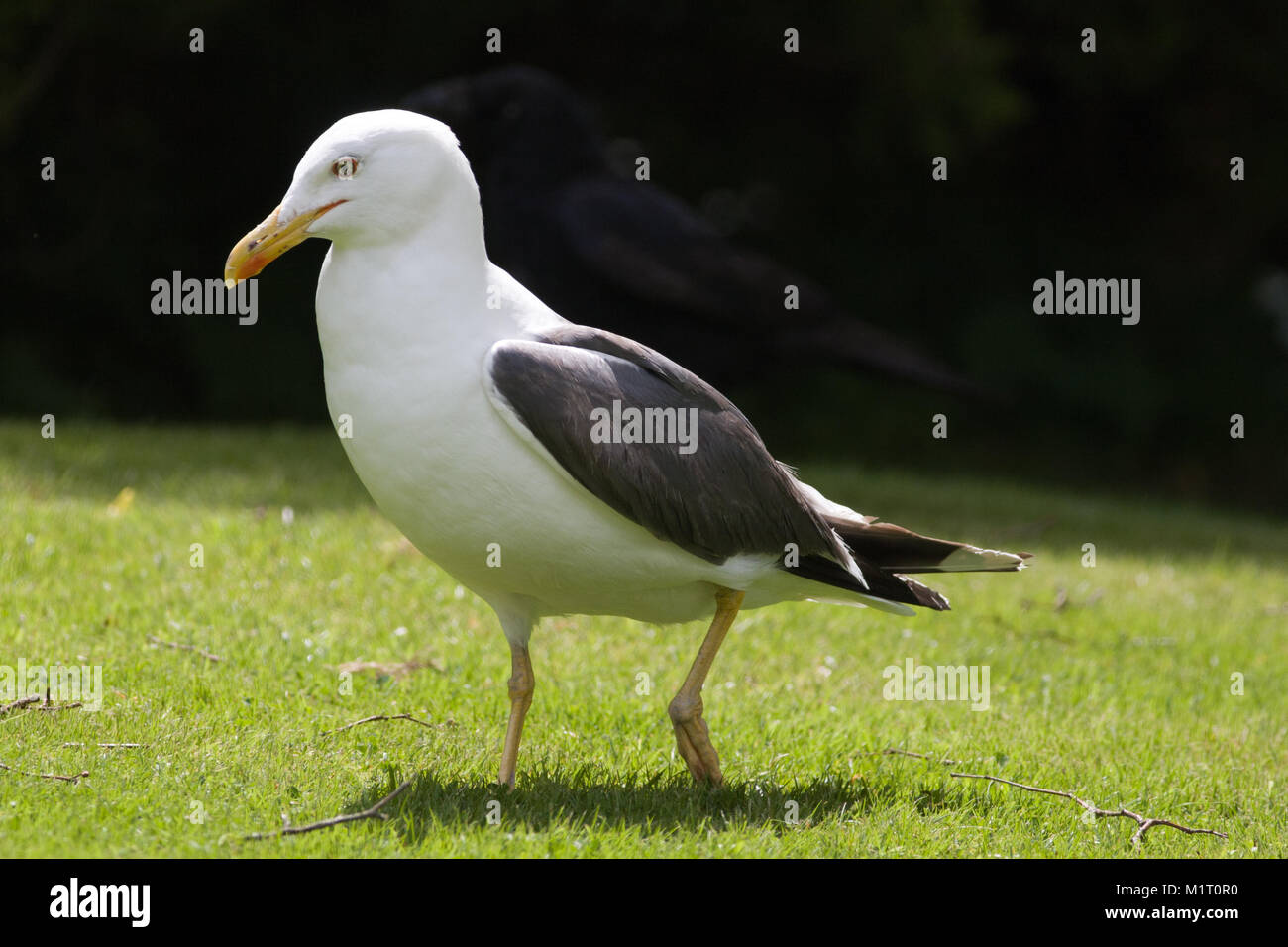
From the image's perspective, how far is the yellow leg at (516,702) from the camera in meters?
3.69

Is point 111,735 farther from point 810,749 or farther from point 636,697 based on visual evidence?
point 810,749

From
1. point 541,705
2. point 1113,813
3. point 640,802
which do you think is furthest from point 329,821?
point 1113,813

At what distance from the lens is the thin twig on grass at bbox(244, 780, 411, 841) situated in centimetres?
310

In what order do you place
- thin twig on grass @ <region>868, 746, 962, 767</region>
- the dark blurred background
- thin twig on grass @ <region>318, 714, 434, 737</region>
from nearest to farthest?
thin twig on grass @ <region>318, 714, 434, 737</region> < thin twig on grass @ <region>868, 746, 962, 767</region> < the dark blurred background

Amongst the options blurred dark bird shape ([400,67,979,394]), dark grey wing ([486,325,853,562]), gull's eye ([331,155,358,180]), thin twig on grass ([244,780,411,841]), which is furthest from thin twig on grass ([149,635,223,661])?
blurred dark bird shape ([400,67,979,394])

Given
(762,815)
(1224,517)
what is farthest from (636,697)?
(1224,517)

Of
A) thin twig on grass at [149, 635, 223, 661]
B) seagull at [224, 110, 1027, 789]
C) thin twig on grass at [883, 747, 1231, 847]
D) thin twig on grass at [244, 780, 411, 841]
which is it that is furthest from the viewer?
thin twig on grass at [149, 635, 223, 661]

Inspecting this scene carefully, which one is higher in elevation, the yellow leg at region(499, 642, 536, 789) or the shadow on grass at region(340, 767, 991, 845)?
the yellow leg at region(499, 642, 536, 789)

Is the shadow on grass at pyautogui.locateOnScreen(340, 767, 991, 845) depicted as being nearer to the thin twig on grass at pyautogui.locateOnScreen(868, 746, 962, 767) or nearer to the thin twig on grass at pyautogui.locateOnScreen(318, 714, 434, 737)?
the thin twig on grass at pyautogui.locateOnScreen(868, 746, 962, 767)

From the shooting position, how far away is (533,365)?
3.36 meters

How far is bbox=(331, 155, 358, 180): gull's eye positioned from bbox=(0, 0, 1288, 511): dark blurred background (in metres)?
5.27

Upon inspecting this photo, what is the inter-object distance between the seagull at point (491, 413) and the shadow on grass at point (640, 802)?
15cm

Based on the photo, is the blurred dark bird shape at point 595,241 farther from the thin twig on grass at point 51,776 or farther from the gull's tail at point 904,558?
the thin twig on grass at point 51,776

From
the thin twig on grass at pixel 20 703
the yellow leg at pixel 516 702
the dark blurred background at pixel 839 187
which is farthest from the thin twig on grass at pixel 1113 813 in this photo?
the dark blurred background at pixel 839 187
